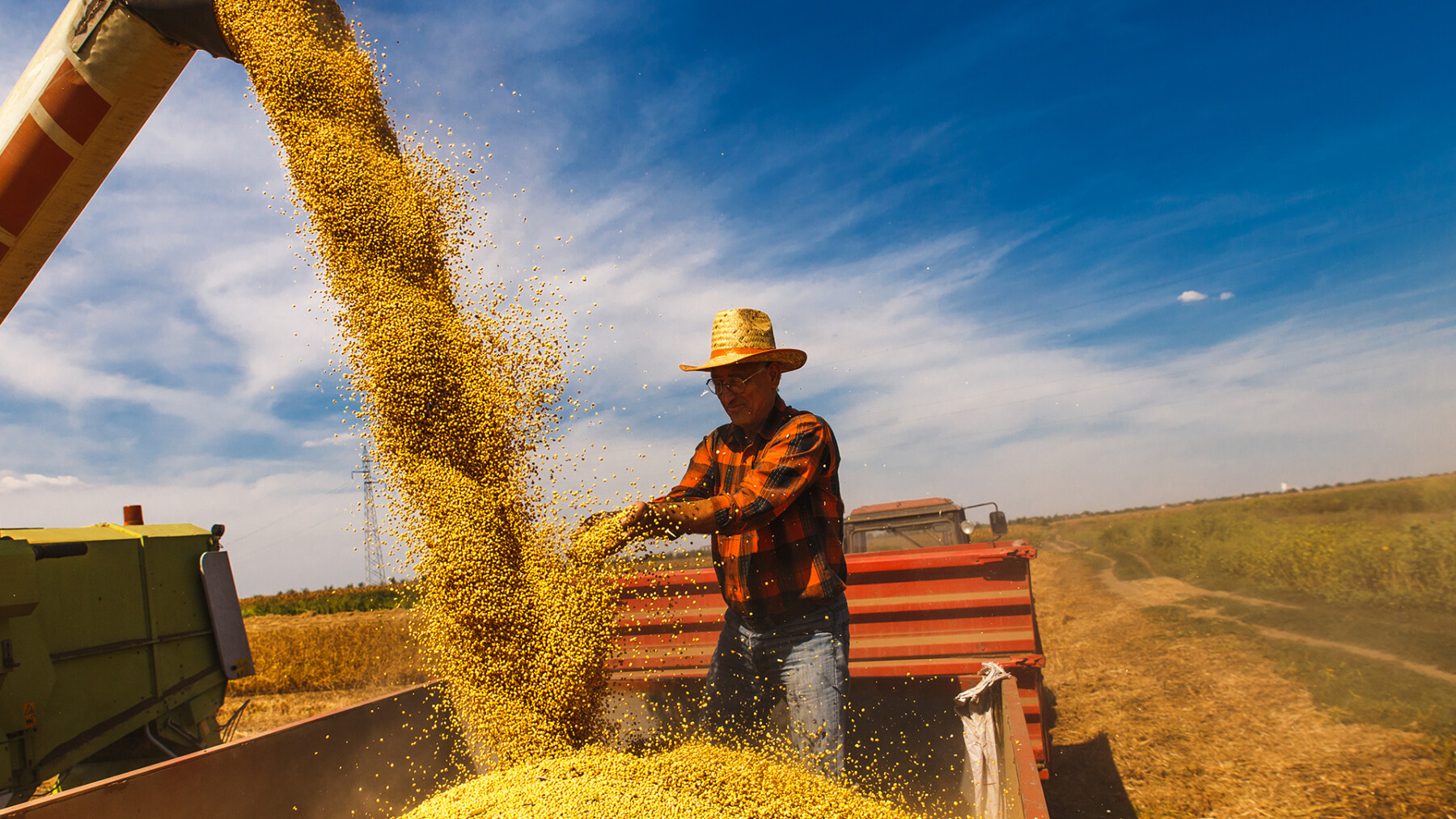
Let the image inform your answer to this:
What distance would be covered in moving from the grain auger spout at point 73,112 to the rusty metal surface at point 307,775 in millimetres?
1700

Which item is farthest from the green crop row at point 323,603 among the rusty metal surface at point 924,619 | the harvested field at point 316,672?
the rusty metal surface at point 924,619

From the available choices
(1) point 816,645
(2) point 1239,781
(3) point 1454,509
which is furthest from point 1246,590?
(1) point 816,645

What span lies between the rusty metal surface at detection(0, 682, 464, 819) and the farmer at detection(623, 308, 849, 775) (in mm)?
1105

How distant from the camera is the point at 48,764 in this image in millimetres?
2604

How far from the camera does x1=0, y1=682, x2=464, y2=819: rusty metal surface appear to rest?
190 centimetres

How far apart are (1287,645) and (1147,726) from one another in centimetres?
548

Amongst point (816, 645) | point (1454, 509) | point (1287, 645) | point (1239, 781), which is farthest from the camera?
point (1454, 509)

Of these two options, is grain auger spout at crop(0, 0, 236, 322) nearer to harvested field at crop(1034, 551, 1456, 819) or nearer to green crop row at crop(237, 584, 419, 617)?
harvested field at crop(1034, 551, 1456, 819)

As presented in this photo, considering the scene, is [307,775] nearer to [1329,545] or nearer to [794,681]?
[794,681]

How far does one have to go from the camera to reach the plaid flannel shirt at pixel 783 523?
226cm

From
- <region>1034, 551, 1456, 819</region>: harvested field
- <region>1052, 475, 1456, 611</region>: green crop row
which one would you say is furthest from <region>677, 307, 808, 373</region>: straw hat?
<region>1052, 475, 1456, 611</region>: green crop row

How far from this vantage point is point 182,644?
3416 millimetres

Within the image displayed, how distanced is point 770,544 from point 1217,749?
541 centimetres

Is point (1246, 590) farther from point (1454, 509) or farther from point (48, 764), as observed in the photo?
point (48, 764)
